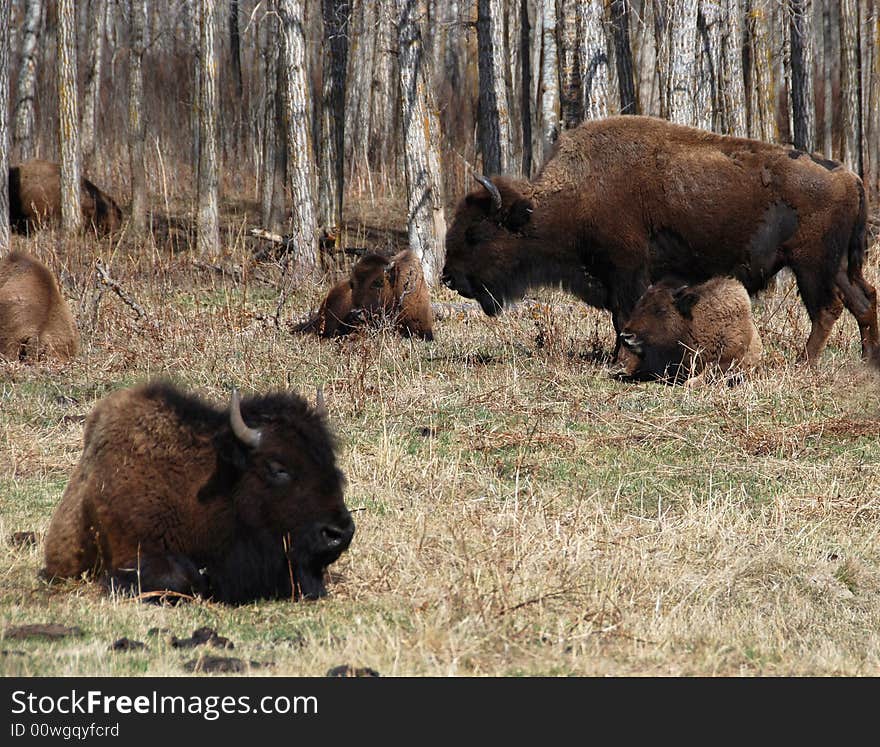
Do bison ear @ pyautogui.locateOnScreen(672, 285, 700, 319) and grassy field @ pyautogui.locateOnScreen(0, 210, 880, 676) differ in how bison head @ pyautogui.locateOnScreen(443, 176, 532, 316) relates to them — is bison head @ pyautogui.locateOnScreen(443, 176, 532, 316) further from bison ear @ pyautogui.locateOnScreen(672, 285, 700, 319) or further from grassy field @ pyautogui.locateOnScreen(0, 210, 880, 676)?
bison ear @ pyautogui.locateOnScreen(672, 285, 700, 319)

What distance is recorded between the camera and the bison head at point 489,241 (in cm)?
1230

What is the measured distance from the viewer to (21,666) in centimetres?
462

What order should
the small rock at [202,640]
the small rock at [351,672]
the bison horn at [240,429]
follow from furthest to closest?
the bison horn at [240,429], the small rock at [202,640], the small rock at [351,672]

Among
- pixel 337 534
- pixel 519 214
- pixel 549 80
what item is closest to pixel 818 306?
pixel 519 214

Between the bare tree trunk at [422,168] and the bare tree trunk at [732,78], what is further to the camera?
the bare tree trunk at [732,78]

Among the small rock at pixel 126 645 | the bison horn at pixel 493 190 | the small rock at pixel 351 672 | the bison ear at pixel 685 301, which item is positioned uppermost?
the bison horn at pixel 493 190

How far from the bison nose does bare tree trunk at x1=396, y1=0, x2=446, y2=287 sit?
11427 mm

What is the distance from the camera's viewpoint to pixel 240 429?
18.7ft

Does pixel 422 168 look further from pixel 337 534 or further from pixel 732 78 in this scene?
pixel 337 534

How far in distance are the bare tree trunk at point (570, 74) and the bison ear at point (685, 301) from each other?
6.06 metres

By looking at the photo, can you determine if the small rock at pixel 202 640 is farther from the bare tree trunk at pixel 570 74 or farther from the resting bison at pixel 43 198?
the resting bison at pixel 43 198

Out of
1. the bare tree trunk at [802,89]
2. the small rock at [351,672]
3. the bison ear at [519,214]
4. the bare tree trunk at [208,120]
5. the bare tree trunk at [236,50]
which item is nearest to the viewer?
the small rock at [351,672]

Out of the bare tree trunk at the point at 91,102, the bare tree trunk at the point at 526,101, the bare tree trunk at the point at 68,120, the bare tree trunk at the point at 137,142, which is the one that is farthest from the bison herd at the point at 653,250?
the bare tree trunk at the point at 91,102

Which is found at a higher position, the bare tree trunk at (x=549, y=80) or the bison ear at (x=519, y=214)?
Result: the bare tree trunk at (x=549, y=80)
